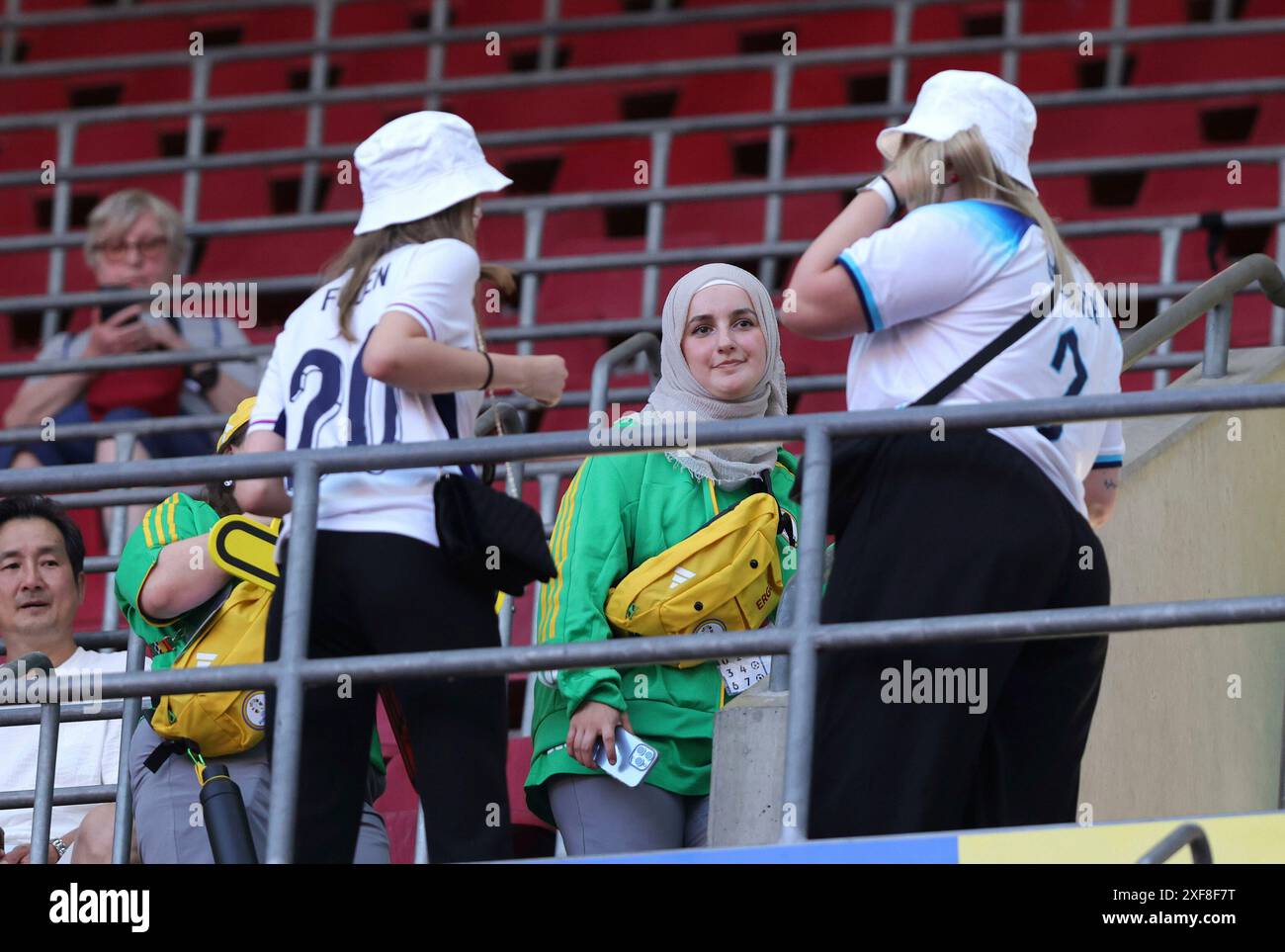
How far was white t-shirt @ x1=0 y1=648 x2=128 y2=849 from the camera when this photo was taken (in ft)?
16.2

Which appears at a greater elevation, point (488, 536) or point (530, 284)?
point (530, 284)

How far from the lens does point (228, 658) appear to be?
4141 mm

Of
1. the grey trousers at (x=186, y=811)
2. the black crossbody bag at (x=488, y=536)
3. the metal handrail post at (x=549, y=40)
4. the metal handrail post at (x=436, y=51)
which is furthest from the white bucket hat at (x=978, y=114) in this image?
the metal handrail post at (x=549, y=40)

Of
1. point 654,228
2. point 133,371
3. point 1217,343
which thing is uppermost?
point 654,228

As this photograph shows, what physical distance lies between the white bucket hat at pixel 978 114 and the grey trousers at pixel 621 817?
128cm

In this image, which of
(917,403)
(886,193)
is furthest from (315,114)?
(917,403)

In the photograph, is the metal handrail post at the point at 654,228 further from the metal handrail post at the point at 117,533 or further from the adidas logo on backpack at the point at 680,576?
the adidas logo on backpack at the point at 680,576

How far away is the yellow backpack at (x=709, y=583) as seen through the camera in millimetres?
4109

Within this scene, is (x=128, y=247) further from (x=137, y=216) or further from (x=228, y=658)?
(x=228, y=658)

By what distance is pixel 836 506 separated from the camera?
361cm

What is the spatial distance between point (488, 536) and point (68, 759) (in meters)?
1.82
